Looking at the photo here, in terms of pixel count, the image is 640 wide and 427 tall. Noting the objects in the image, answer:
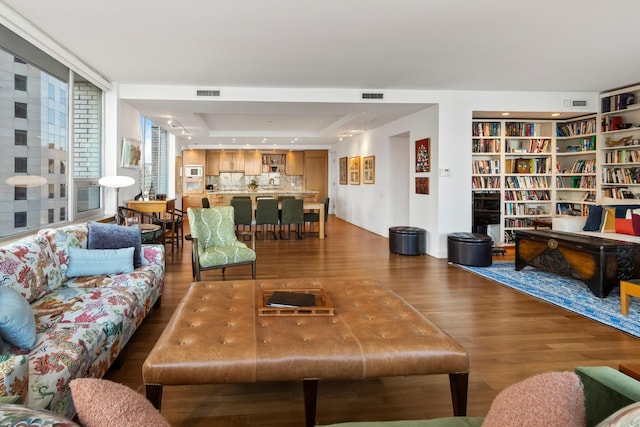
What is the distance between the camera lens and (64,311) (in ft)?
7.88

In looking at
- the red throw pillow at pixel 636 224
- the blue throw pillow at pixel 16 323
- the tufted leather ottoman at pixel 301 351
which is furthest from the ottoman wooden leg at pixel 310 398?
the red throw pillow at pixel 636 224

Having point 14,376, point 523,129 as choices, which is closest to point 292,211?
point 523,129

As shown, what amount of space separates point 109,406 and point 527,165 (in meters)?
7.80

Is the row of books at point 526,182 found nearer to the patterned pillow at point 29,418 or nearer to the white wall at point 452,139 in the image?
the white wall at point 452,139

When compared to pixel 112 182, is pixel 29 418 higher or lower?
lower

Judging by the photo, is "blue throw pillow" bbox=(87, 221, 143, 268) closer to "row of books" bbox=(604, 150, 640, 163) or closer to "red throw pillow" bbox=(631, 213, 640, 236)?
"red throw pillow" bbox=(631, 213, 640, 236)

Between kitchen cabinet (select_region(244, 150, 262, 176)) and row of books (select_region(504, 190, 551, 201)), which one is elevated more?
kitchen cabinet (select_region(244, 150, 262, 176))

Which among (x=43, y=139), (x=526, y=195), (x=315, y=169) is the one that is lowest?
(x=526, y=195)

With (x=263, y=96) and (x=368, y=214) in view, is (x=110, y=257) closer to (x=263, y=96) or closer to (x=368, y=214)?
(x=263, y=96)

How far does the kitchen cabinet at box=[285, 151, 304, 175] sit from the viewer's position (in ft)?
46.4

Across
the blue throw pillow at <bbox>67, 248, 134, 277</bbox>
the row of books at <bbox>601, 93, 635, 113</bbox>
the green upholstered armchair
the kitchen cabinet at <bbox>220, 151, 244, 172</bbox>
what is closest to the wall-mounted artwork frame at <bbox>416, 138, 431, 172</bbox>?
the row of books at <bbox>601, 93, 635, 113</bbox>

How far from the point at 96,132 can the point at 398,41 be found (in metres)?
4.24

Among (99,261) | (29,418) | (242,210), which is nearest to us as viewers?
(29,418)

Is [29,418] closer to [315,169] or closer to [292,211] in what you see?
[292,211]
